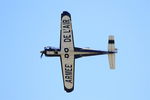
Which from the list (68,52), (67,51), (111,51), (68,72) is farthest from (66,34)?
(111,51)

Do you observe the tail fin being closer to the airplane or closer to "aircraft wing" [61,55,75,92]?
the airplane

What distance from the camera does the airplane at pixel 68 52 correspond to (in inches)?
2387

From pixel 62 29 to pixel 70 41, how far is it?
165 cm

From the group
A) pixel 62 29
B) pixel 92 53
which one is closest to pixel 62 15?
pixel 62 29

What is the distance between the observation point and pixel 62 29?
61.7 meters

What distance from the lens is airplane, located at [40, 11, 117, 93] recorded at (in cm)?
6062

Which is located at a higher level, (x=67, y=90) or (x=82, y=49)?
(x=82, y=49)

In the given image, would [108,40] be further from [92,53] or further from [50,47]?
[50,47]

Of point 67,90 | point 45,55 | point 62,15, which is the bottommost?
point 67,90

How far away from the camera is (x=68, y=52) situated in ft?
A: 201

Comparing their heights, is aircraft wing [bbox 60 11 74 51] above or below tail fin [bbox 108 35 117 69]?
above

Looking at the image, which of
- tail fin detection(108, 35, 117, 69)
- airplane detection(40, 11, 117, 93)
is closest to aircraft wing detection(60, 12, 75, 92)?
airplane detection(40, 11, 117, 93)

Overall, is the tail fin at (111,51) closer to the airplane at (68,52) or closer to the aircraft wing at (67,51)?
the airplane at (68,52)

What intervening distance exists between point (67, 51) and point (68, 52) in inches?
6.2
